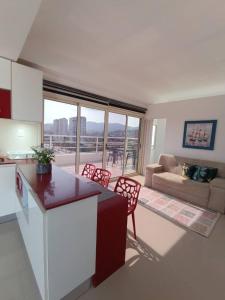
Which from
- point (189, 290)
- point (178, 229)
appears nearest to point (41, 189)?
point (189, 290)

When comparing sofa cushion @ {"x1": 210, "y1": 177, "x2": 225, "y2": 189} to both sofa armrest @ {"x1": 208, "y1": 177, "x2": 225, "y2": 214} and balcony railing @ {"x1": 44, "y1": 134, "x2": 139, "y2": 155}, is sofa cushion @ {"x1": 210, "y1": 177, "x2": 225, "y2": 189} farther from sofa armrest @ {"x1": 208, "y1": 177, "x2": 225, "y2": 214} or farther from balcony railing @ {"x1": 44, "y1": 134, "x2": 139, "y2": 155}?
balcony railing @ {"x1": 44, "y1": 134, "x2": 139, "y2": 155}

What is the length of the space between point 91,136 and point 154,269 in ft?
11.9

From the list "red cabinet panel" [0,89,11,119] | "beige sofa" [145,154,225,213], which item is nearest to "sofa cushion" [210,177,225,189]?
"beige sofa" [145,154,225,213]

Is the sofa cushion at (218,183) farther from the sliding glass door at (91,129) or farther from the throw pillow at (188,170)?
the sliding glass door at (91,129)

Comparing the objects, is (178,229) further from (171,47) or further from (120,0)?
(120,0)

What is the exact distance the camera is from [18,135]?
276 centimetres

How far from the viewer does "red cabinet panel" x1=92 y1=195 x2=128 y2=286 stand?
143 centimetres

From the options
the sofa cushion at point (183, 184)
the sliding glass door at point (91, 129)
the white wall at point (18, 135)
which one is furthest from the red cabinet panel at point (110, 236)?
the sliding glass door at point (91, 129)

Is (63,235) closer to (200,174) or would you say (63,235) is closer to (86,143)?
(200,174)

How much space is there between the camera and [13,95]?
234 cm

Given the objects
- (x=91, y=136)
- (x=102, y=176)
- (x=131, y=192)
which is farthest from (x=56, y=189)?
(x=91, y=136)

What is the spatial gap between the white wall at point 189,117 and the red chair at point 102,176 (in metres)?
2.68

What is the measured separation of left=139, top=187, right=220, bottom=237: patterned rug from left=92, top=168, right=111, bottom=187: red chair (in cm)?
112

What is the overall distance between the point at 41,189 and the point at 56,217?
0.31 metres
